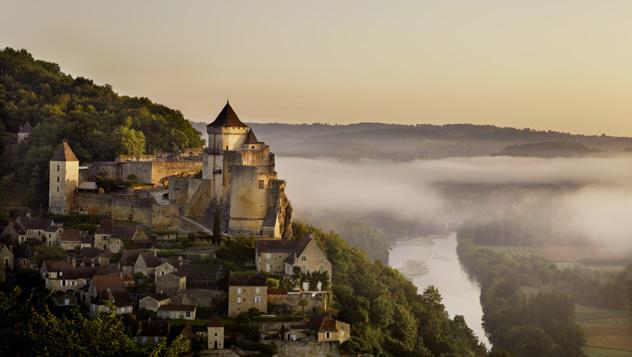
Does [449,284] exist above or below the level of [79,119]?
below

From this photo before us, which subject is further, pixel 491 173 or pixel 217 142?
pixel 491 173

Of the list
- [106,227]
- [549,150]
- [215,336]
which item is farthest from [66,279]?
[549,150]

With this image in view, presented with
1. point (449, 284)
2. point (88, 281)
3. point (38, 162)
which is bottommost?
point (449, 284)

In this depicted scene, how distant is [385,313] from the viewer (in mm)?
45594

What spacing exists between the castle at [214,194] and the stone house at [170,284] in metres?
6.65

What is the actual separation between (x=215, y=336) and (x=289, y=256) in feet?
22.4

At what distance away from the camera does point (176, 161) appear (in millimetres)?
54812

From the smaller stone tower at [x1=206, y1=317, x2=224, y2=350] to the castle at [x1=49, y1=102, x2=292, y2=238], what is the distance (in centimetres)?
1013

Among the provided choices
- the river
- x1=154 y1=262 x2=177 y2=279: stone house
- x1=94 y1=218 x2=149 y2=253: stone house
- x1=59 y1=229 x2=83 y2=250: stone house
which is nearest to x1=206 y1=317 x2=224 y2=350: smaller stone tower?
x1=154 y1=262 x2=177 y2=279: stone house

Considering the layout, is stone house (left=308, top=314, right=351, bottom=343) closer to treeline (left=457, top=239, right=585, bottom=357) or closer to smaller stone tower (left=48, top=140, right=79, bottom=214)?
smaller stone tower (left=48, top=140, right=79, bottom=214)

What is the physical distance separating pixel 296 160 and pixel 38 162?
217 feet

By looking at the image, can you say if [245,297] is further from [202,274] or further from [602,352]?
[602,352]

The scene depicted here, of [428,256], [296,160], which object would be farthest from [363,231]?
[296,160]

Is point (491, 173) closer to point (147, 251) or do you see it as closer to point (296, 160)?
point (296, 160)
